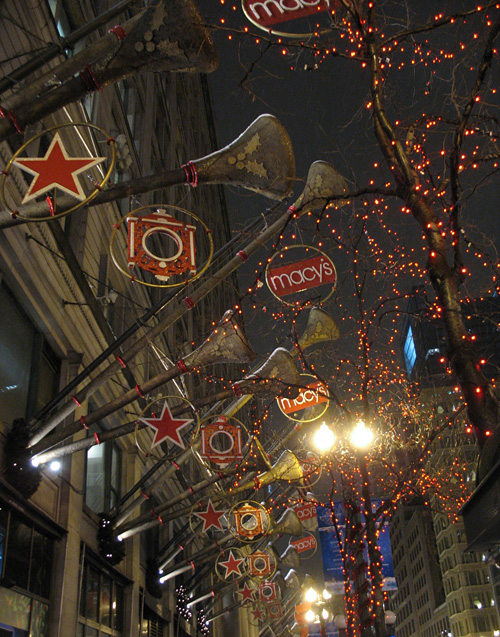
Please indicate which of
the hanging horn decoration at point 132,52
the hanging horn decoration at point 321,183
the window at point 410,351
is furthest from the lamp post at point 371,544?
the window at point 410,351

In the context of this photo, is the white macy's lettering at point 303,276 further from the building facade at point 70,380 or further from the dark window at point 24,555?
the dark window at point 24,555

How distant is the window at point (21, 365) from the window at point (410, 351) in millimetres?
142285

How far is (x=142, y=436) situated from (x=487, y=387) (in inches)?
620

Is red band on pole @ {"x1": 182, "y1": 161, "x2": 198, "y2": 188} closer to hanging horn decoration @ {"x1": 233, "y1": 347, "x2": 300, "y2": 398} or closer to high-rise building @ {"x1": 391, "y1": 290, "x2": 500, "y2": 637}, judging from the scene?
hanging horn decoration @ {"x1": 233, "y1": 347, "x2": 300, "y2": 398}

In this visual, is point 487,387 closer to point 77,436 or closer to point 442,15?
point 442,15

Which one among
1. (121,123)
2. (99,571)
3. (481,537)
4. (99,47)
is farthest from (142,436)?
(481,537)

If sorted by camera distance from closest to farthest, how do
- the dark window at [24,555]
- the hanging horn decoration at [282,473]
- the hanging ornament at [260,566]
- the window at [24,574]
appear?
1. the window at [24,574]
2. the dark window at [24,555]
3. the hanging horn decoration at [282,473]
4. the hanging ornament at [260,566]

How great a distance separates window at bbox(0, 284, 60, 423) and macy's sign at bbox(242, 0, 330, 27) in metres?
5.96

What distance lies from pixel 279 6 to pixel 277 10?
0.17ft

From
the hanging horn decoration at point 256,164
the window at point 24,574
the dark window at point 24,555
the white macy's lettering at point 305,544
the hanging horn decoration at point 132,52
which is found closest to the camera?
the hanging horn decoration at point 132,52

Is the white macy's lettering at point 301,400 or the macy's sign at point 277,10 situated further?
the white macy's lettering at point 301,400

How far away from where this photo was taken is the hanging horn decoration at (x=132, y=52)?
683cm

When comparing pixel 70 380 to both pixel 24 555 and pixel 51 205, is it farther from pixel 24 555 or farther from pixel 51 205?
pixel 51 205

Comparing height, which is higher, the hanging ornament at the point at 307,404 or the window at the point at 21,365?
the hanging ornament at the point at 307,404
